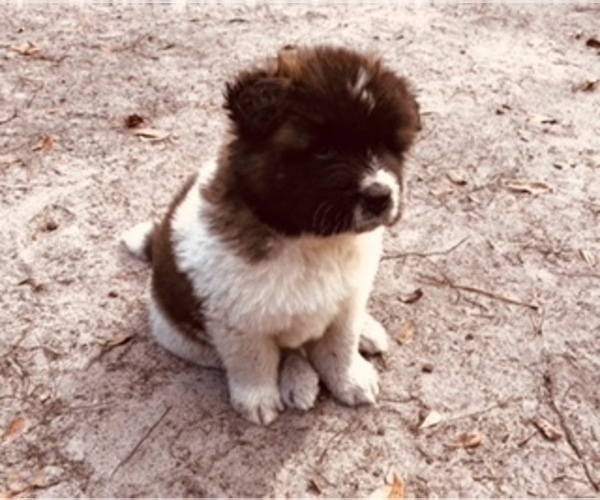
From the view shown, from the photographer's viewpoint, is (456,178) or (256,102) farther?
(456,178)

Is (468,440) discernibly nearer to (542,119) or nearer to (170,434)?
(170,434)

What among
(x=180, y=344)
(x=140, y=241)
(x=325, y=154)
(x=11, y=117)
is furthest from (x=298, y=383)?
(x=11, y=117)

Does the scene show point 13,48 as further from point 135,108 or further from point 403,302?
point 403,302

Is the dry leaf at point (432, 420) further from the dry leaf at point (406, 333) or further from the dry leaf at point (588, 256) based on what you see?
the dry leaf at point (588, 256)

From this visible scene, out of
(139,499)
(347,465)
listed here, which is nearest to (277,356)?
(347,465)

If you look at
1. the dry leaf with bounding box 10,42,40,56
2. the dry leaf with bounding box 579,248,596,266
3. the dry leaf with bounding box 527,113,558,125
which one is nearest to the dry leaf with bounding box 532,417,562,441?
the dry leaf with bounding box 579,248,596,266

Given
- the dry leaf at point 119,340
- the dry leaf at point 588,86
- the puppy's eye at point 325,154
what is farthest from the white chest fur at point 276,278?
the dry leaf at point 588,86
